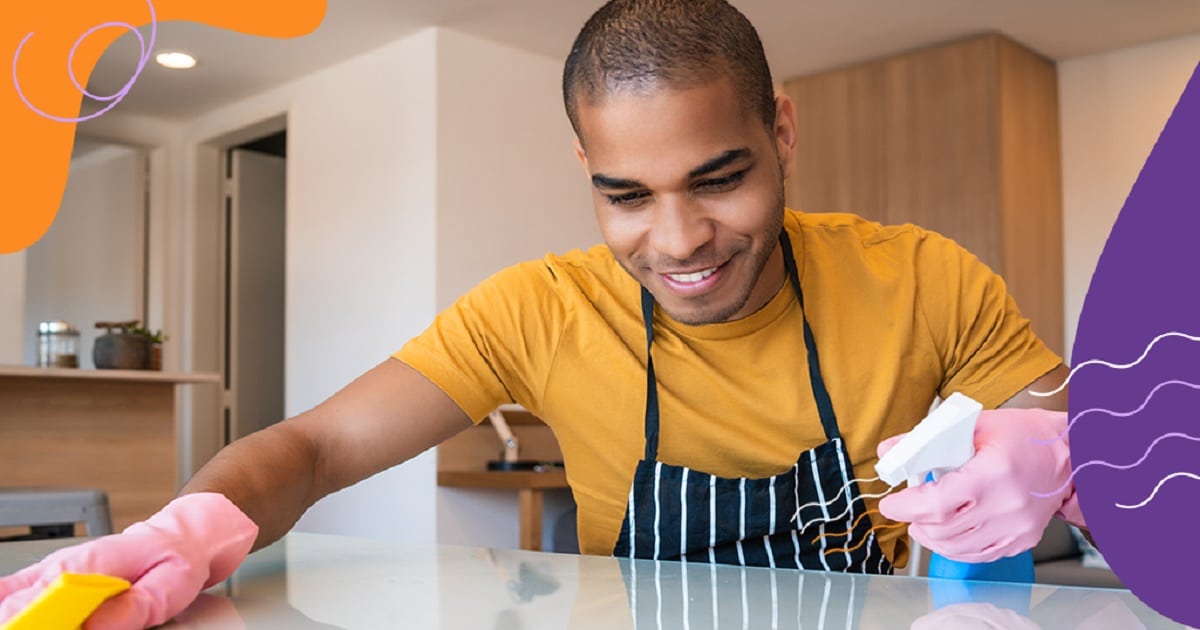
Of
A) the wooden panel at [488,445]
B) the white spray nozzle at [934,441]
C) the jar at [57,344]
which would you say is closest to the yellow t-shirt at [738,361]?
the white spray nozzle at [934,441]

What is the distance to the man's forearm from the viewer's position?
3.26 feet

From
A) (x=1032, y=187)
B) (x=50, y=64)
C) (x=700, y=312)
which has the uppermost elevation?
(x=50, y=64)

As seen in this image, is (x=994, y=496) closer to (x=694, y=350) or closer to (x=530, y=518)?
(x=694, y=350)

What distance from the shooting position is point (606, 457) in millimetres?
1275

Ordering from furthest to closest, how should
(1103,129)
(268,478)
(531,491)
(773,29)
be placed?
(1103,129) → (773,29) → (531,491) → (268,478)

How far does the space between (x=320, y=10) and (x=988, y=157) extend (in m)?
2.59

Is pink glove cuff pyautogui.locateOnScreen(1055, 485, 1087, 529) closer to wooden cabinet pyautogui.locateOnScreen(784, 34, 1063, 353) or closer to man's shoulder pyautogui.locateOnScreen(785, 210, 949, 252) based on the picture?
man's shoulder pyautogui.locateOnScreen(785, 210, 949, 252)

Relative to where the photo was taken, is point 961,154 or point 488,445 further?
point 961,154

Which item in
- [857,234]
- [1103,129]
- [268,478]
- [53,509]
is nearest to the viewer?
[268,478]

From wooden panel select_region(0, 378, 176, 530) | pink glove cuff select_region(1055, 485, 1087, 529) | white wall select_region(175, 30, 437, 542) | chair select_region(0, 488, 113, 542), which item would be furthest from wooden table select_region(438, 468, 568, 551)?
pink glove cuff select_region(1055, 485, 1087, 529)

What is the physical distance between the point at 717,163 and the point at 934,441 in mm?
434

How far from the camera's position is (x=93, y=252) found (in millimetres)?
6113

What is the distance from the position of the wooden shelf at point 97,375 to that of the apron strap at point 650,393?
243 centimetres

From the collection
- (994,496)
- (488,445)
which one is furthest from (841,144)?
(994,496)
